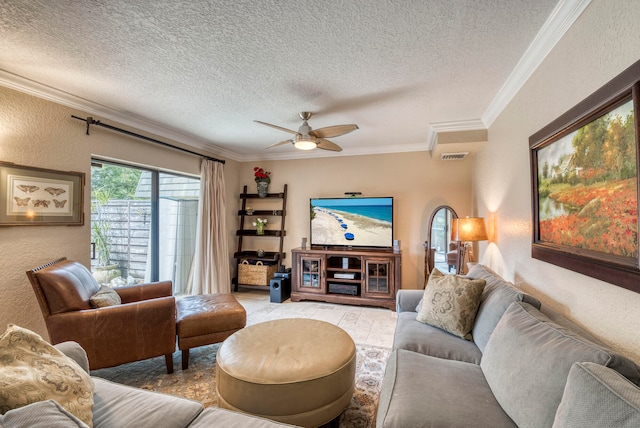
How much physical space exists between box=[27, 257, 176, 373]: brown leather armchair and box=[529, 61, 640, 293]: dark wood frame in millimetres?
2689

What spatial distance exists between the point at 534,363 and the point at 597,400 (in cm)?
34

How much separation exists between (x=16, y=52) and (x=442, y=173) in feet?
15.1

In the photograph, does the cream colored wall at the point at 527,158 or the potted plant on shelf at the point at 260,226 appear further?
the potted plant on shelf at the point at 260,226

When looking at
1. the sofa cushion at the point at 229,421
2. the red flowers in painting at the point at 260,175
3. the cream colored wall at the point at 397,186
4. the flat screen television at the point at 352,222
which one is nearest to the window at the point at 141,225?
the red flowers in painting at the point at 260,175

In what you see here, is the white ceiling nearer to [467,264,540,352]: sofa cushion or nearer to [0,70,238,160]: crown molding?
[0,70,238,160]: crown molding

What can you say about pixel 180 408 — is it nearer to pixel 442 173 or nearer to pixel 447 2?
pixel 447 2

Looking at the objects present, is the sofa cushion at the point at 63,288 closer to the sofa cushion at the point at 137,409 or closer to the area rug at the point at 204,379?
the area rug at the point at 204,379

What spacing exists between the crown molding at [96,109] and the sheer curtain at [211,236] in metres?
0.36

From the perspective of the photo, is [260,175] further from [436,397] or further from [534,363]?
[534,363]

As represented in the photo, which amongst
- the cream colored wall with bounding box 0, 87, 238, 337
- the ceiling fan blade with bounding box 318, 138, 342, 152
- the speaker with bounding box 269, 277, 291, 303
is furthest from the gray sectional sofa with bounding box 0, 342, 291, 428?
the speaker with bounding box 269, 277, 291, 303

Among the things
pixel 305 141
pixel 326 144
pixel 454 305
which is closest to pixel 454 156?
pixel 326 144

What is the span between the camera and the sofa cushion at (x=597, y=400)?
0.72 meters

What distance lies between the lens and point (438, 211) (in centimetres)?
410

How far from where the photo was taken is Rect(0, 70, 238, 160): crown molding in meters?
2.29
